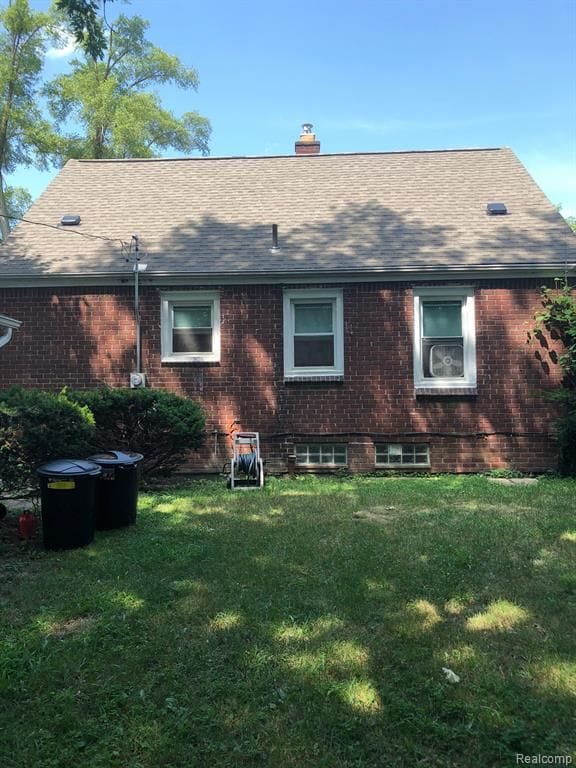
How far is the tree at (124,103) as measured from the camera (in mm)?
25844

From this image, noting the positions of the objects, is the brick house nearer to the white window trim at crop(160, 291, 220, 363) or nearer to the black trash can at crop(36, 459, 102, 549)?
the white window trim at crop(160, 291, 220, 363)

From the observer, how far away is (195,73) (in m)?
29.8

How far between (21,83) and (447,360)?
1007 inches

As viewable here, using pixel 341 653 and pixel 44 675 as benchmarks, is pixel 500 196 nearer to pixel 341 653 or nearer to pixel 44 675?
pixel 341 653

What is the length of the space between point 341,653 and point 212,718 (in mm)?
878

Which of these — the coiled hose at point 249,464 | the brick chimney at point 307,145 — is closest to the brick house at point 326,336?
the coiled hose at point 249,464

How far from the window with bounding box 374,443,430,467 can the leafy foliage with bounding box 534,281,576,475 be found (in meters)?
2.15

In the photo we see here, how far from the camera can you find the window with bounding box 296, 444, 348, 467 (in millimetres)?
9898

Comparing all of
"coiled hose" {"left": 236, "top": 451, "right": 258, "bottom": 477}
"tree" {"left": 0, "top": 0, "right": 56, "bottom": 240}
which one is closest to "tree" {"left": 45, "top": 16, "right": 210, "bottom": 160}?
"tree" {"left": 0, "top": 0, "right": 56, "bottom": 240}

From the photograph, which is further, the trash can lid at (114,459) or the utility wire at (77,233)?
the utility wire at (77,233)

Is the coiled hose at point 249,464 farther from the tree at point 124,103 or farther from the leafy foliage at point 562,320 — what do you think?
the tree at point 124,103

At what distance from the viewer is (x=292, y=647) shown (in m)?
3.36

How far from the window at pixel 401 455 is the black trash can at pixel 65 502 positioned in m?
5.57

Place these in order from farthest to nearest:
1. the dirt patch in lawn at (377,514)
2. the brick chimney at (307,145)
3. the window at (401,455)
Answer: the brick chimney at (307,145), the window at (401,455), the dirt patch in lawn at (377,514)
